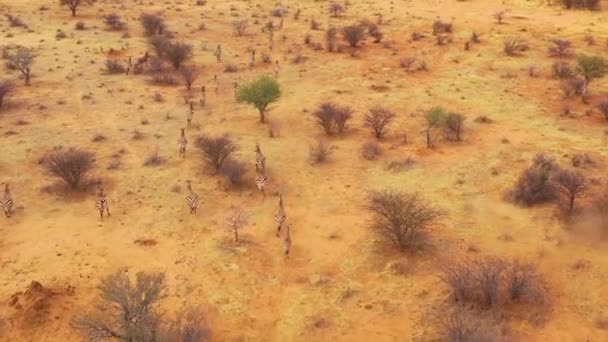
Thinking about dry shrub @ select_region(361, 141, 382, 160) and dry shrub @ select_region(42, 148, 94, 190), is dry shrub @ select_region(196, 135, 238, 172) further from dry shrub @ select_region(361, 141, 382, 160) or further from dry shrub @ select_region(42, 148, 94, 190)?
dry shrub @ select_region(361, 141, 382, 160)

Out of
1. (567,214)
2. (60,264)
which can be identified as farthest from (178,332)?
(567,214)

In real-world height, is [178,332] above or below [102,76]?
below

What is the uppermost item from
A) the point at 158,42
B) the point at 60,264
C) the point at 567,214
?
the point at 158,42

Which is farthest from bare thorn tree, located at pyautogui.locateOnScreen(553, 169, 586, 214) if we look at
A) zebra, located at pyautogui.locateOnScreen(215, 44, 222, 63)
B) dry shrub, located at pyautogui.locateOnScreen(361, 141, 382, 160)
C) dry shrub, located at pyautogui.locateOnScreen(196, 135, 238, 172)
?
zebra, located at pyautogui.locateOnScreen(215, 44, 222, 63)

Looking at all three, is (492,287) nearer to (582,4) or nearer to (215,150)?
(215,150)

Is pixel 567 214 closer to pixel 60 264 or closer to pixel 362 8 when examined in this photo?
pixel 60 264

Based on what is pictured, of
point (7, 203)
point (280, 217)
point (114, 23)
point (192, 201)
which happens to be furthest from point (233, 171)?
point (114, 23)

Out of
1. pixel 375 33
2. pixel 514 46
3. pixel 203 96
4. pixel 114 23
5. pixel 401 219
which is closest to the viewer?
pixel 401 219

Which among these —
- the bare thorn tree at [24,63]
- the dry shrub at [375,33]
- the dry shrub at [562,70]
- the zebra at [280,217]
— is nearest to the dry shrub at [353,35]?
the dry shrub at [375,33]
